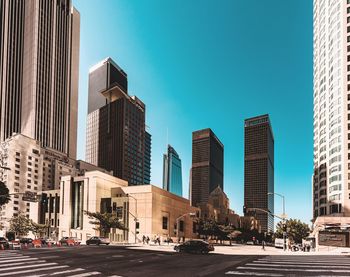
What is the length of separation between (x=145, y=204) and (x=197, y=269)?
77268 mm

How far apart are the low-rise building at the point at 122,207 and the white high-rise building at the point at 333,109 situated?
44802 mm

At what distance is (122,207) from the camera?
103 meters

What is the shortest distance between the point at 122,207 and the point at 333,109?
Result: 7137 centimetres

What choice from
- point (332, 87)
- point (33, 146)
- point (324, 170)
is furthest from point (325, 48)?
point (33, 146)

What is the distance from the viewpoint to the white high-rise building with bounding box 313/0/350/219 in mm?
108062

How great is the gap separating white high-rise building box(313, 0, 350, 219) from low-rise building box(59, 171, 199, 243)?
44.8 meters

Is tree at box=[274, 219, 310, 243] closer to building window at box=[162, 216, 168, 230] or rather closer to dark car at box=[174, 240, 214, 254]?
building window at box=[162, 216, 168, 230]

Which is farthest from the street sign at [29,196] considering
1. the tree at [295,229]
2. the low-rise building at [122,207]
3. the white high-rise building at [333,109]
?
the white high-rise building at [333,109]

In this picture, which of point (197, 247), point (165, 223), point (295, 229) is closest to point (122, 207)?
point (165, 223)

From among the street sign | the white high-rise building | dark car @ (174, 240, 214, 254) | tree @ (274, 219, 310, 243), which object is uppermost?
the white high-rise building

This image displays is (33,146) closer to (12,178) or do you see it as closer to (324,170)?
(12,178)

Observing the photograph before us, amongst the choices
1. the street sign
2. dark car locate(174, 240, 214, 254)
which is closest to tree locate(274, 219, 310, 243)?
dark car locate(174, 240, 214, 254)

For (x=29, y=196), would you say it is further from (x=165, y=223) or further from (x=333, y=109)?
(x=333, y=109)

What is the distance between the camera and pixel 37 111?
195625 millimetres
